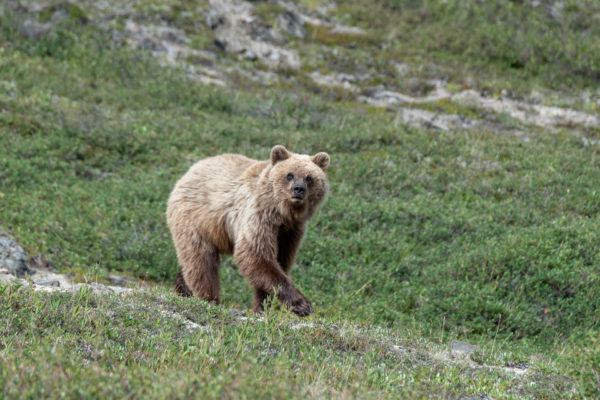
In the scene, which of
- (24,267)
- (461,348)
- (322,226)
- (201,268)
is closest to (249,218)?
(201,268)

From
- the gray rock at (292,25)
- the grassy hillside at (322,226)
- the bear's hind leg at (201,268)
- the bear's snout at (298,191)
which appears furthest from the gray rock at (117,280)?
the gray rock at (292,25)

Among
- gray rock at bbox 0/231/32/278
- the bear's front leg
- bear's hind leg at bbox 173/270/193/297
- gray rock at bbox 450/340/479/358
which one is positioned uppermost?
the bear's front leg

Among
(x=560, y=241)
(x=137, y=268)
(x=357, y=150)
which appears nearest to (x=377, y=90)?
(x=357, y=150)

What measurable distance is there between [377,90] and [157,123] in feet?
30.9

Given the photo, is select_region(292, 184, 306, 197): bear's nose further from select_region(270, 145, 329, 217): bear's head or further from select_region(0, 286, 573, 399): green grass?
select_region(0, 286, 573, 399): green grass

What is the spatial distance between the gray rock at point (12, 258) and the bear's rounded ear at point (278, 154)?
3.75 metres

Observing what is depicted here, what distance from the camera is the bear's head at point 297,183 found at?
7316mm

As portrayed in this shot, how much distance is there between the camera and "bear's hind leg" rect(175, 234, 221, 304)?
812 cm

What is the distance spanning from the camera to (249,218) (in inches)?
298

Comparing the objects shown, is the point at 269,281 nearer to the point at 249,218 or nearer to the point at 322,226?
the point at 249,218

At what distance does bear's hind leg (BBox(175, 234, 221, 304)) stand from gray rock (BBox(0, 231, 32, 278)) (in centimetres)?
217

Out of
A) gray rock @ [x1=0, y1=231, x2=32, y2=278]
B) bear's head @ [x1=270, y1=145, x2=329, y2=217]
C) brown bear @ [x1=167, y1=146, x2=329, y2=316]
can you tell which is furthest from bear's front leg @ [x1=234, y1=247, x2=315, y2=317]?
gray rock @ [x1=0, y1=231, x2=32, y2=278]

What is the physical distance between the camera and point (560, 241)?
10.6 m

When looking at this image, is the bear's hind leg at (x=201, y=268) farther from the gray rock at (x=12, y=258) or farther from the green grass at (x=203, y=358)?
the gray rock at (x=12, y=258)
